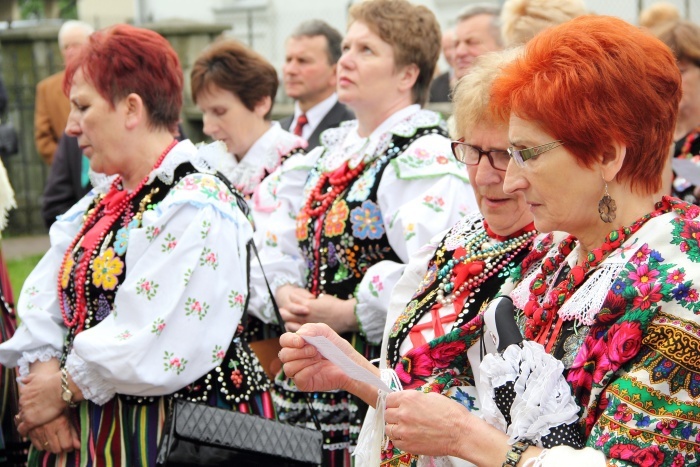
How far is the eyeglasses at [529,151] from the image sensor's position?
2.21m

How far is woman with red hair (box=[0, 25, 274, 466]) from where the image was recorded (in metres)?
3.33

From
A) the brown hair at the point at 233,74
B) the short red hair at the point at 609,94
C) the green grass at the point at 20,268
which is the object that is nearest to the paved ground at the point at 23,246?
the green grass at the point at 20,268

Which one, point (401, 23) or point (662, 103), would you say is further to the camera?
point (401, 23)

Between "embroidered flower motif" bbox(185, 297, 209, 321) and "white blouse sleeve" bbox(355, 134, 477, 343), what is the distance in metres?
0.74

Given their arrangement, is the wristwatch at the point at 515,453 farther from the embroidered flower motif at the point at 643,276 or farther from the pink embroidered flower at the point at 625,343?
the embroidered flower motif at the point at 643,276

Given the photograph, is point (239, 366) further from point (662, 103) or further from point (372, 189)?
point (662, 103)

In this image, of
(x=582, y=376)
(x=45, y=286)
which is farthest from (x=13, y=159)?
(x=582, y=376)

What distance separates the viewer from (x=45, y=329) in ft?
12.0

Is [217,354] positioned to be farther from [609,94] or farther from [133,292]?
[609,94]

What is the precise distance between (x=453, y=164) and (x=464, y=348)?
1.46 metres

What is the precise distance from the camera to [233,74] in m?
5.39

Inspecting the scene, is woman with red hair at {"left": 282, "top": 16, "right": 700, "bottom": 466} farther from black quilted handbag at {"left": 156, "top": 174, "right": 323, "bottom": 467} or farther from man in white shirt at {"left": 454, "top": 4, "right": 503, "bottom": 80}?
man in white shirt at {"left": 454, "top": 4, "right": 503, "bottom": 80}

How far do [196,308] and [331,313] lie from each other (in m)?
0.80

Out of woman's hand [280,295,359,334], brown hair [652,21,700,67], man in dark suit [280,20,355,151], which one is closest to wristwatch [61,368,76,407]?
woman's hand [280,295,359,334]
